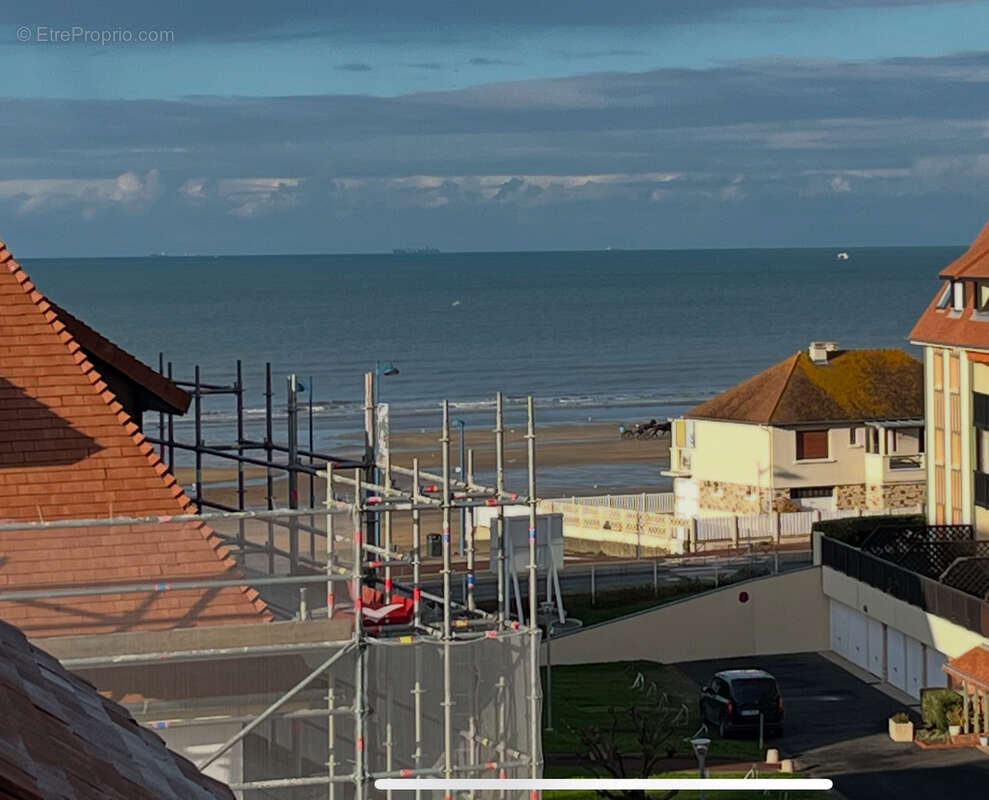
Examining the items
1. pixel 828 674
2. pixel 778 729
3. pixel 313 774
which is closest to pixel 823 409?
pixel 828 674

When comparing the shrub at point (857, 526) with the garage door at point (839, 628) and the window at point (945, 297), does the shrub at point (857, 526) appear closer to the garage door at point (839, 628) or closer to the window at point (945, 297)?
the garage door at point (839, 628)

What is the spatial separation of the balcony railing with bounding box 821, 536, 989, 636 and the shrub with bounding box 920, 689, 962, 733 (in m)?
1.45

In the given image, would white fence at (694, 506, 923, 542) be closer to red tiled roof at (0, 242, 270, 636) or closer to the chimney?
the chimney

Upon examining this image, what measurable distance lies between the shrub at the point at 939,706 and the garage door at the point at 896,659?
3812mm

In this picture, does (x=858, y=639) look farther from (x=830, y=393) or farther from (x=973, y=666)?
(x=830, y=393)

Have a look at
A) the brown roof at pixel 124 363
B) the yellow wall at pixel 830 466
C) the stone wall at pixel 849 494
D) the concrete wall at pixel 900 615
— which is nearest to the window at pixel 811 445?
the yellow wall at pixel 830 466

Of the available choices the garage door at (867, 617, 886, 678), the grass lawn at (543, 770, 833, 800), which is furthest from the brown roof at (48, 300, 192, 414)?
the garage door at (867, 617, 886, 678)

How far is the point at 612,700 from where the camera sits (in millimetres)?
36219

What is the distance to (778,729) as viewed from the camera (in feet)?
111

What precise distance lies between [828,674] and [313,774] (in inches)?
827

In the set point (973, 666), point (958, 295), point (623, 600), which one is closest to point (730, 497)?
point (623, 600)

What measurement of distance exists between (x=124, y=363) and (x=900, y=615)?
1942 centimetres

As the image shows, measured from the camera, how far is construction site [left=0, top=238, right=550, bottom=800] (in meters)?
19.2

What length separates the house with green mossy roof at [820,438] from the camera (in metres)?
60.0
